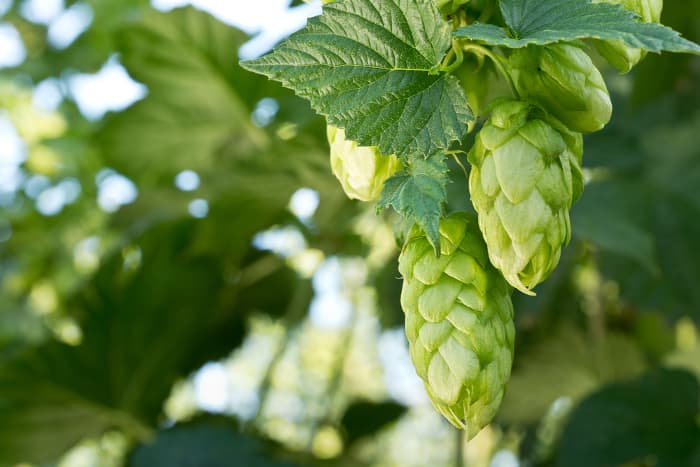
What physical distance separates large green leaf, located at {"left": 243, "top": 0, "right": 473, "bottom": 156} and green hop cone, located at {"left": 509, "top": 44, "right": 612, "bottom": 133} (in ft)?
0.12

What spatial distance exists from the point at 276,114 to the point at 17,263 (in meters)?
1.12

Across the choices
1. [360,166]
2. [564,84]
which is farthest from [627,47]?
[360,166]

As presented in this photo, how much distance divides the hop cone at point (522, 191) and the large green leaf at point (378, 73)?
0.02m

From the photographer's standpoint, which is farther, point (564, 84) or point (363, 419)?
point (363, 419)

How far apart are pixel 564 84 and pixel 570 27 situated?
1.1 inches

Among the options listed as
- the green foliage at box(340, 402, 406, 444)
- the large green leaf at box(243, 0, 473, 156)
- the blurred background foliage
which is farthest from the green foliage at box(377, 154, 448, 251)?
the green foliage at box(340, 402, 406, 444)

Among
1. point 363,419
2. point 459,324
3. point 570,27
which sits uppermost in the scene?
point 570,27

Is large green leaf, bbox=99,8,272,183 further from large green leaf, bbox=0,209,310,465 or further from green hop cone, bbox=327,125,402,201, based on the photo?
green hop cone, bbox=327,125,402,201

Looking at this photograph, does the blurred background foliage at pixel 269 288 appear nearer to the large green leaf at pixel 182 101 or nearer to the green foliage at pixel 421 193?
the large green leaf at pixel 182 101

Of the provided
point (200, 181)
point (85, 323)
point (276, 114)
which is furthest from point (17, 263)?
point (276, 114)

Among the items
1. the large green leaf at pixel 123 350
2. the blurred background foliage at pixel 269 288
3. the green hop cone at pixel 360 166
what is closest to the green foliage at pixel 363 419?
the blurred background foliage at pixel 269 288

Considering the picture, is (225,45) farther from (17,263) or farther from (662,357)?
(17,263)

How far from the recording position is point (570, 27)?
14.9 inches

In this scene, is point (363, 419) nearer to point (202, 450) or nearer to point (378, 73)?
point (202, 450)
